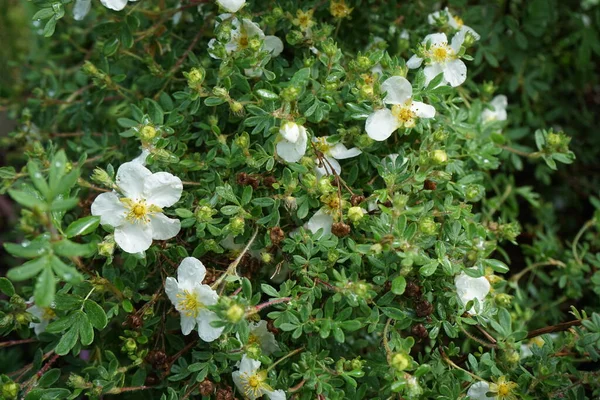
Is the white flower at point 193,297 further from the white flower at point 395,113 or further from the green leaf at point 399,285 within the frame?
the white flower at point 395,113

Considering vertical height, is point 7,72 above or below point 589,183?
below

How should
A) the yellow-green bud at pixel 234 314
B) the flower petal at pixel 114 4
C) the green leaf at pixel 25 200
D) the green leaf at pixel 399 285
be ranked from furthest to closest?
the flower petal at pixel 114 4 → the green leaf at pixel 399 285 → the yellow-green bud at pixel 234 314 → the green leaf at pixel 25 200

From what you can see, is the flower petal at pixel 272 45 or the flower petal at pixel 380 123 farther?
the flower petal at pixel 272 45

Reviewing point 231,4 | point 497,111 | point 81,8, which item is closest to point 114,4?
point 81,8

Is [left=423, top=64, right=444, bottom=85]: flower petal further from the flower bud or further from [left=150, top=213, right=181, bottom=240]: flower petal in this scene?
[left=150, top=213, right=181, bottom=240]: flower petal

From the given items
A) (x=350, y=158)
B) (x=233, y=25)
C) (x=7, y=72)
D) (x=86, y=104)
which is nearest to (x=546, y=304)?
(x=350, y=158)

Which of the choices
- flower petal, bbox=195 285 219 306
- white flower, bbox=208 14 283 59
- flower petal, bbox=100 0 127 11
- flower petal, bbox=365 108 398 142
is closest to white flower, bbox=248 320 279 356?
flower petal, bbox=195 285 219 306

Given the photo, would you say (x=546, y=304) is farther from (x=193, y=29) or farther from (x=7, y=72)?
(x=7, y=72)

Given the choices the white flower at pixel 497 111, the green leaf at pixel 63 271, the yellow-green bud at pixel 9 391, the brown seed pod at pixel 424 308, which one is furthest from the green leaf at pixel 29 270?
the white flower at pixel 497 111
